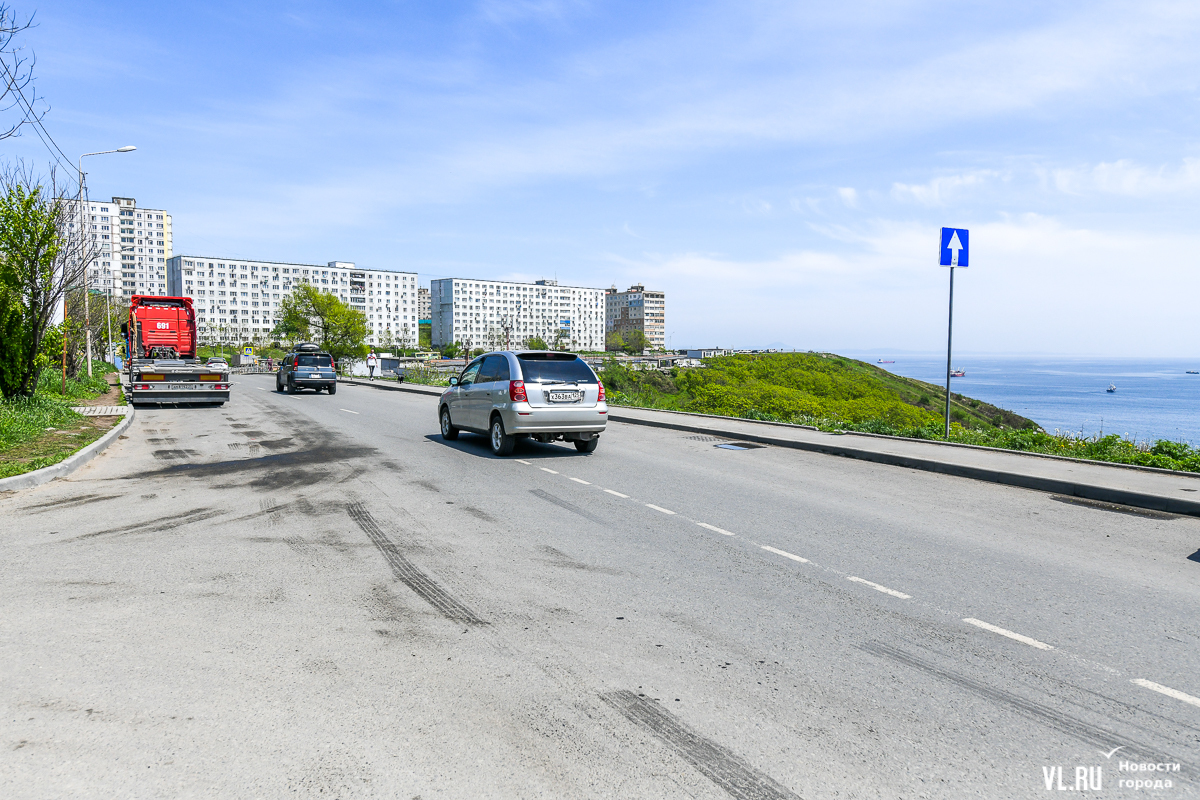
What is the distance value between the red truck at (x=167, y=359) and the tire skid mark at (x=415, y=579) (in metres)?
19.5

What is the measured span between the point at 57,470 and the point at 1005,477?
13.0m

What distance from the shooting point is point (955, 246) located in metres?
13.5

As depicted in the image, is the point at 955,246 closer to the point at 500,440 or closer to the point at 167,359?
the point at 500,440

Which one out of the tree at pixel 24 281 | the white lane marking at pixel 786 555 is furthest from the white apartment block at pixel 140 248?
the white lane marking at pixel 786 555

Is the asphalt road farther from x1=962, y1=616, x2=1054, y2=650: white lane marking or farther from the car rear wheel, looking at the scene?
the car rear wheel

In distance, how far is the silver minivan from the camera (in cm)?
1252

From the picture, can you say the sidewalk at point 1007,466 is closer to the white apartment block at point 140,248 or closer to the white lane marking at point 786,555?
the white lane marking at point 786,555

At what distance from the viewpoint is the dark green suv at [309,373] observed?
3303 cm

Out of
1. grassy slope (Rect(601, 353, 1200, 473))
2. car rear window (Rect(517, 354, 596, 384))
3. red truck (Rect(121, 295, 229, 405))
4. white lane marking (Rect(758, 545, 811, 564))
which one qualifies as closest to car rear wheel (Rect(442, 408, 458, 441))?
car rear window (Rect(517, 354, 596, 384))

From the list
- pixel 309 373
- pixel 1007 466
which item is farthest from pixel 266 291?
pixel 1007 466

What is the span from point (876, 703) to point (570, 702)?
1.49m

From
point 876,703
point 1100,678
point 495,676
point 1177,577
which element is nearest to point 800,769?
point 876,703

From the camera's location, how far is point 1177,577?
19.1 feet

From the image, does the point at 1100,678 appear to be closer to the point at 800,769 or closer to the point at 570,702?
the point at 800,769
